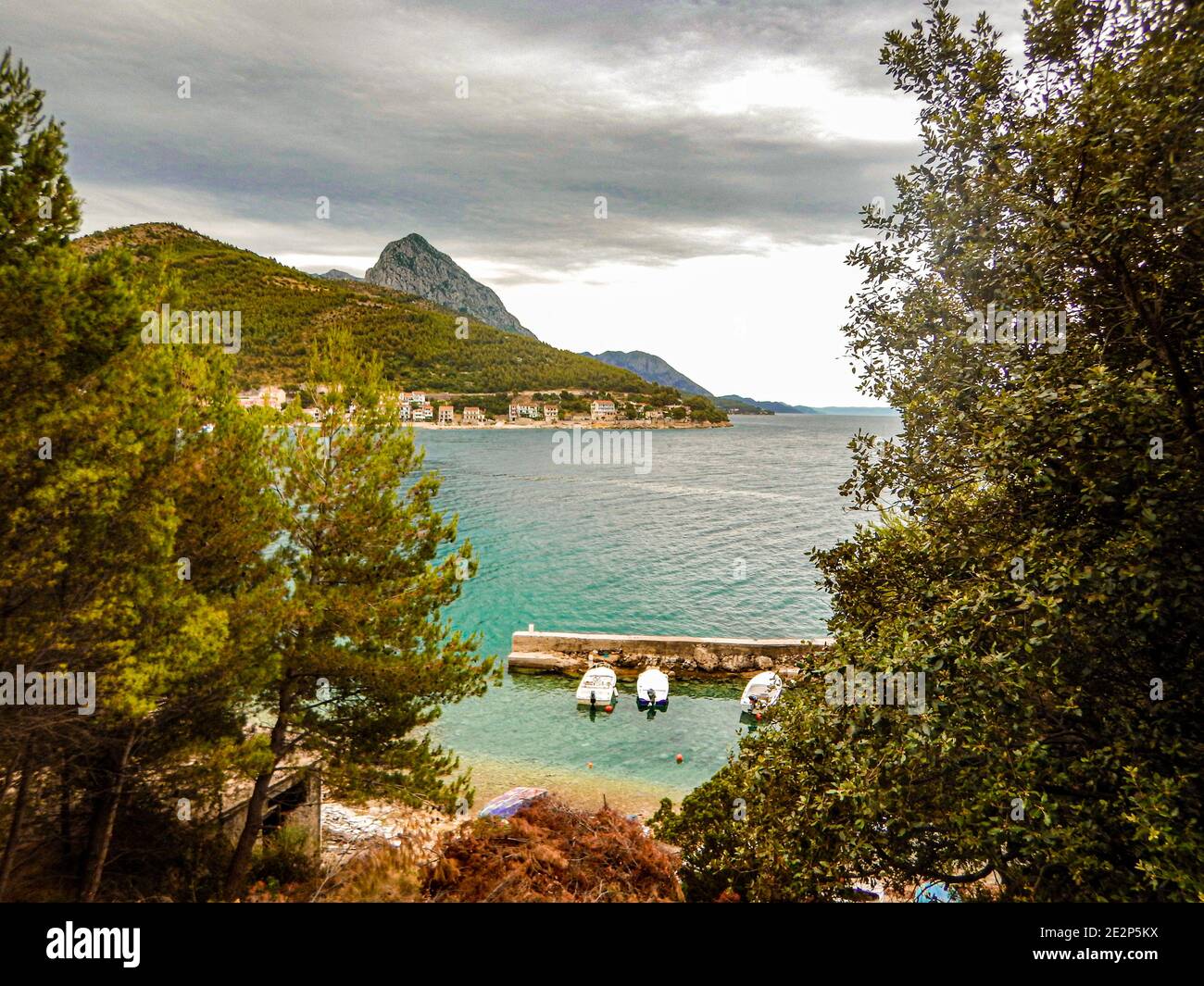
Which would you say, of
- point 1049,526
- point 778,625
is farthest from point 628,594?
point 1049,526

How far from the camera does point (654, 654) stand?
3694 cm

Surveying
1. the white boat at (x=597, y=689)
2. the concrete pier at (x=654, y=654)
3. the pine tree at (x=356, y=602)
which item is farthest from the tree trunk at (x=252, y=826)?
the concrete pier at (x=654, y=654)

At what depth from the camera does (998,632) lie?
5461mm

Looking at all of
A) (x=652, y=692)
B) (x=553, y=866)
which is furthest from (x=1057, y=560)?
(x=652, y=692)

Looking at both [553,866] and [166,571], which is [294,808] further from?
[166,571]

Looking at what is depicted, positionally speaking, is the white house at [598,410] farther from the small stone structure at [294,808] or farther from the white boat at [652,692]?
the small stone structure at [294,808]

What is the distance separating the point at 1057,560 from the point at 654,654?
33.2 m

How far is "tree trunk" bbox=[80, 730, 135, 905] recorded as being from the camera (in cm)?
1074

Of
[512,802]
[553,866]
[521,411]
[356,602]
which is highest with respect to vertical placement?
[521,411]

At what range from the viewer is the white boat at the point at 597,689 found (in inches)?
1243

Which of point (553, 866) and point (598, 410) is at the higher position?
point (598, 410)

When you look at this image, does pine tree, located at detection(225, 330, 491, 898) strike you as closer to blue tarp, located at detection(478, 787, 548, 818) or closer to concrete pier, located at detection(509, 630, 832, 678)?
blue tarp, located at detection(478, 787, 548, 818)
